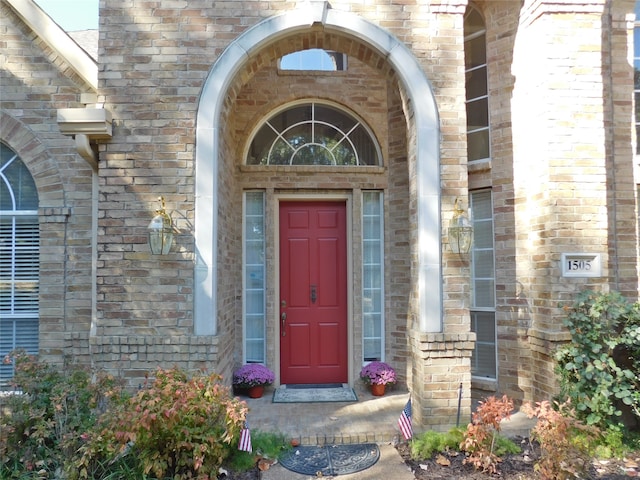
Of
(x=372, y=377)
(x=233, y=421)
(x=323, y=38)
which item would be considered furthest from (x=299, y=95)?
(x=233, y=421)

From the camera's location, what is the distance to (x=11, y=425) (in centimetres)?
315

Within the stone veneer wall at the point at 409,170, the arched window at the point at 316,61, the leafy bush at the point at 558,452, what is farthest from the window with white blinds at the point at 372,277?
the leafy bush at the point at 558,452

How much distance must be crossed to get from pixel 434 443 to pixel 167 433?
7.27 ft

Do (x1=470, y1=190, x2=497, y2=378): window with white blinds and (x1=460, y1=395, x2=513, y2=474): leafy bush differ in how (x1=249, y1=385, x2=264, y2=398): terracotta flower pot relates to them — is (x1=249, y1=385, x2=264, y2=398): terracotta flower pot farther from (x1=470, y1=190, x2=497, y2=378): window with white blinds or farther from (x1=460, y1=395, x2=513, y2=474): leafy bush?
(x1=470, y1=190, x2=497, y2=378): window with white blinds

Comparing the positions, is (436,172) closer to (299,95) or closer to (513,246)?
(513,246)

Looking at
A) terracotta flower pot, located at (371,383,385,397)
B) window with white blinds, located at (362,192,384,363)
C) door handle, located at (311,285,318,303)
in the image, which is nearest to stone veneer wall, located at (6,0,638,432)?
window with white blinds, located at (362,192,384,363)

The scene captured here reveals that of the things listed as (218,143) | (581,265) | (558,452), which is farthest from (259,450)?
(581,265)

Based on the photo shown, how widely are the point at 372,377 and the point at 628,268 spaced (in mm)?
3086

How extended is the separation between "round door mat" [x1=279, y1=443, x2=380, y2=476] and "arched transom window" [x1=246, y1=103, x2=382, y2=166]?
3.34m

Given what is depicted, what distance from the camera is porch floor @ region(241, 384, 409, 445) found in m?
3.94

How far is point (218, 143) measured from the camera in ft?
13.2

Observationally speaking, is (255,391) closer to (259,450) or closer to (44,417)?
(259,450)

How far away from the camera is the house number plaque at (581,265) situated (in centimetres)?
422

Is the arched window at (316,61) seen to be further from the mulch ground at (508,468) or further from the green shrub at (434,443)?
the mulch ground at (508,468)
